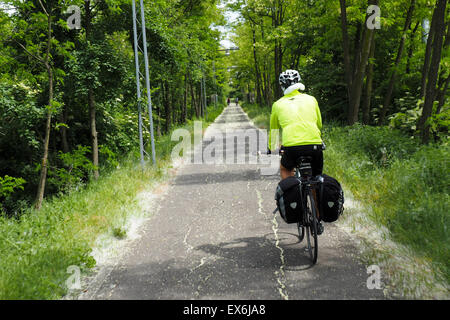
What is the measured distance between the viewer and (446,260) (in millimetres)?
3633

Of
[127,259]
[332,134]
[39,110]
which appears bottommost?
[127,259]

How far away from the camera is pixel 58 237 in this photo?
491 centimetres

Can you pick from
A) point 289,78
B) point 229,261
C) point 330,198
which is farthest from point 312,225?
point 289,78

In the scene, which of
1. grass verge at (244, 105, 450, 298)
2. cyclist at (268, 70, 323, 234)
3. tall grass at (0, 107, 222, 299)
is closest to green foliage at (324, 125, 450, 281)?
grass verge at (244, 105, 450, 298)

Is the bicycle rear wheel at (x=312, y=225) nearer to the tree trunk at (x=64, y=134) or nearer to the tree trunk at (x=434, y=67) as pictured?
the tree trunk at (x=434, y=67)

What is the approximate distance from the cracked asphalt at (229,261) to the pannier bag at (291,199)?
634mm

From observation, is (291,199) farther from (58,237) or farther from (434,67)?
(434,67)

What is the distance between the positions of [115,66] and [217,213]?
576 centimetres

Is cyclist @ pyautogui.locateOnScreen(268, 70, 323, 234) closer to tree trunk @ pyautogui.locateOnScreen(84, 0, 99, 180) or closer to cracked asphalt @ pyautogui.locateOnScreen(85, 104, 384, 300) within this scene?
cracked asphalt @ pyautogui.locateOnScreen(85, 104, 384, 300)

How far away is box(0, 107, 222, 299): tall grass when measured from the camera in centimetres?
367

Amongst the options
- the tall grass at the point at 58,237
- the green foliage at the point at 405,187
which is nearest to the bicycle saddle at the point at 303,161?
the green foliage at the point at 405,187

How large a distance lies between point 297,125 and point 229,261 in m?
1.92
